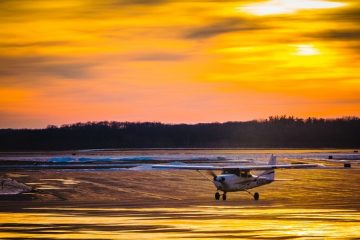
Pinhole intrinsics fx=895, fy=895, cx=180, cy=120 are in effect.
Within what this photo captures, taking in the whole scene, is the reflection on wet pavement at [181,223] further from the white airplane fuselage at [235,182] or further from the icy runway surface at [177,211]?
the white airplane fuselage at [235,182]

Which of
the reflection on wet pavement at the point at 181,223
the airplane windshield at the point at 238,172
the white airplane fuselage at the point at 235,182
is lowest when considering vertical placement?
the reflection on wet pavement at the point at 181,223

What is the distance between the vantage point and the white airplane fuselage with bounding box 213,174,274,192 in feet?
148

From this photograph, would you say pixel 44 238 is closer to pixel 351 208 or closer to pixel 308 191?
pixel 351 208

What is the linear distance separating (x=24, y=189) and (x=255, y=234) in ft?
88.9

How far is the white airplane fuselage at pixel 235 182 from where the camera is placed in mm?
45094

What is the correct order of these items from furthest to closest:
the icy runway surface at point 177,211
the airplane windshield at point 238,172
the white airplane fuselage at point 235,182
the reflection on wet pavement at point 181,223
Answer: the airplane windshield at point 238,172, the white airplane fuselage at point 235,182, the icy runway surface at point 177,211, the reflection on wet pavement at point 181,223

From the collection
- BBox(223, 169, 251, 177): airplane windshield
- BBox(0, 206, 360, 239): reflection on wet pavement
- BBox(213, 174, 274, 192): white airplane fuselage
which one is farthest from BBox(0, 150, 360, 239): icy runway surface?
BBox(223, 169, 251, 177): airplane windshield

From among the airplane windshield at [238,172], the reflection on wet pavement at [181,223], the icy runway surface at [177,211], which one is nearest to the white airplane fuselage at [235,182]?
the airplane windshield at [238,172]

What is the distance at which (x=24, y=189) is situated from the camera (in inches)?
1997

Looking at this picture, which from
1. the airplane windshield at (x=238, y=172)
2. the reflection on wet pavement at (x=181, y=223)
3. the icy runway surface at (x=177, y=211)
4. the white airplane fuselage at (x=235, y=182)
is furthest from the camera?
the airplane windshield at (x=238, y=172)

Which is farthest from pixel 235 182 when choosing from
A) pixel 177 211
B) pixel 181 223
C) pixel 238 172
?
pixel 181 223

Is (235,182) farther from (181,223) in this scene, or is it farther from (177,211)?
(181,223)

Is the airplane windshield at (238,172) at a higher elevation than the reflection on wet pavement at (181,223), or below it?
higher

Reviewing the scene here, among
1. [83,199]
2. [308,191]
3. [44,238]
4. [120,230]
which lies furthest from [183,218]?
[308,191]
